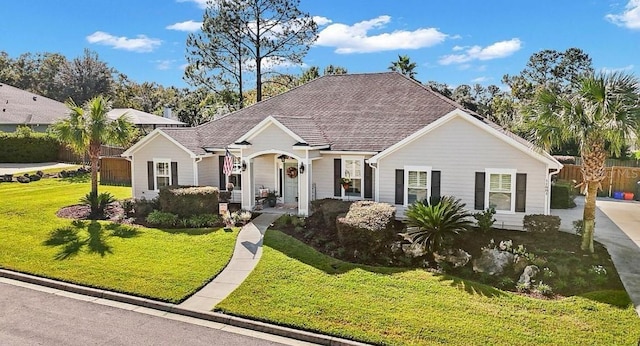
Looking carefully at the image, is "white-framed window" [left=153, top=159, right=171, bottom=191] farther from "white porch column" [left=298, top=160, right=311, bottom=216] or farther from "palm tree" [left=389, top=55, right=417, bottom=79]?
"palm tree" [left=389, top=55, right=417, bottom=79]

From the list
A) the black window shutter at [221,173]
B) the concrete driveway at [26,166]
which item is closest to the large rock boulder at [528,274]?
the black window shutter at [221,173]

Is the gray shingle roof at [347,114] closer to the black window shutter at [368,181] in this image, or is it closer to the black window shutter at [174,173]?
the black window shutter at [368,181]

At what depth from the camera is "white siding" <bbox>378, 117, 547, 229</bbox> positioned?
17.2 m

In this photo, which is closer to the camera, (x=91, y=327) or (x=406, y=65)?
(x=91, y=327)

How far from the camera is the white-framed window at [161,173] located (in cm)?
2312

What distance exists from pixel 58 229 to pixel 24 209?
15.7 ft

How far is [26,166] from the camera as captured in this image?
38.1m

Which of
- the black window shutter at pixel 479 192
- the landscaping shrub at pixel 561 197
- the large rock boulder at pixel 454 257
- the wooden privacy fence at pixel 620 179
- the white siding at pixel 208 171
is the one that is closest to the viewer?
the large rock boulder at pixel 454 257

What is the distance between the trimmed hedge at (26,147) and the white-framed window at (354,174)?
30860 mm

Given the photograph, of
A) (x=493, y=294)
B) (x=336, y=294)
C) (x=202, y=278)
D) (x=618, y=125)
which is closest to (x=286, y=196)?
(x=202, y=278)

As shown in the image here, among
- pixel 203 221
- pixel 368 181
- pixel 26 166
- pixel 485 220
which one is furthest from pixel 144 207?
pixel 26 166

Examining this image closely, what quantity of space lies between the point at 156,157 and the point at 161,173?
802 mm

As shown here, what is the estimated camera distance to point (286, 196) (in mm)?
22797

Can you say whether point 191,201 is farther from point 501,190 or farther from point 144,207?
point 501,190
